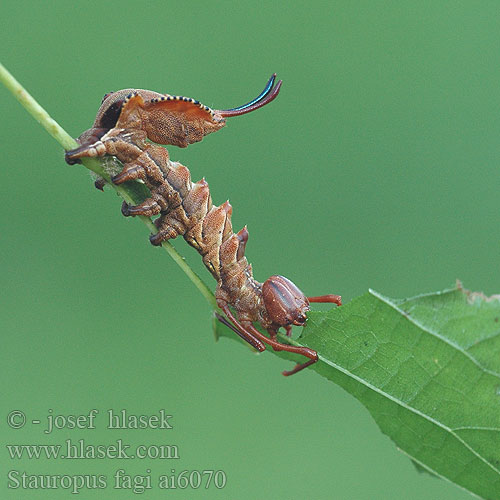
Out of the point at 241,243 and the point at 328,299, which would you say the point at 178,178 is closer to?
the point at 241,243

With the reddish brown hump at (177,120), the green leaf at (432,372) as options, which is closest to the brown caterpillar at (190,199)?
the reddish brown hump at (177,120)

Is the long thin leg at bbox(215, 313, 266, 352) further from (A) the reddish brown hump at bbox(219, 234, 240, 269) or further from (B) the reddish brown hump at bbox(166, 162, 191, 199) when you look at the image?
(B) the reddish brown hump at bbox(166, 162, 191, 199)

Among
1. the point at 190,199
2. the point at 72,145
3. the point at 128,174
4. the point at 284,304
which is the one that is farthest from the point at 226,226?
the point at 72,145

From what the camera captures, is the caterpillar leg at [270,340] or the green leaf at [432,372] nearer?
the green leaf at [432,372]

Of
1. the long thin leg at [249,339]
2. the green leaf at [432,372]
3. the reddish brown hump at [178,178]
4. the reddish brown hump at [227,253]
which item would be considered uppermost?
the reddish brown hump at [178,178]

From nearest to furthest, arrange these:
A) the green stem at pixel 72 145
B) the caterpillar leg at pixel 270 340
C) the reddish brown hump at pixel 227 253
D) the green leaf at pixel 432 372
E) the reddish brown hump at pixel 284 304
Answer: the green stem at pixel 72 145 < the green leaf at pixel 432 372 < the caterpillar leg at pixel 270 340 < the reddish brown hump at pixel 284 304 < the reddish brown hump at pixel 227 253

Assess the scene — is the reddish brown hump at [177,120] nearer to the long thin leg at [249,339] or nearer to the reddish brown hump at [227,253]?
the reddish brown hump at [227,253]
